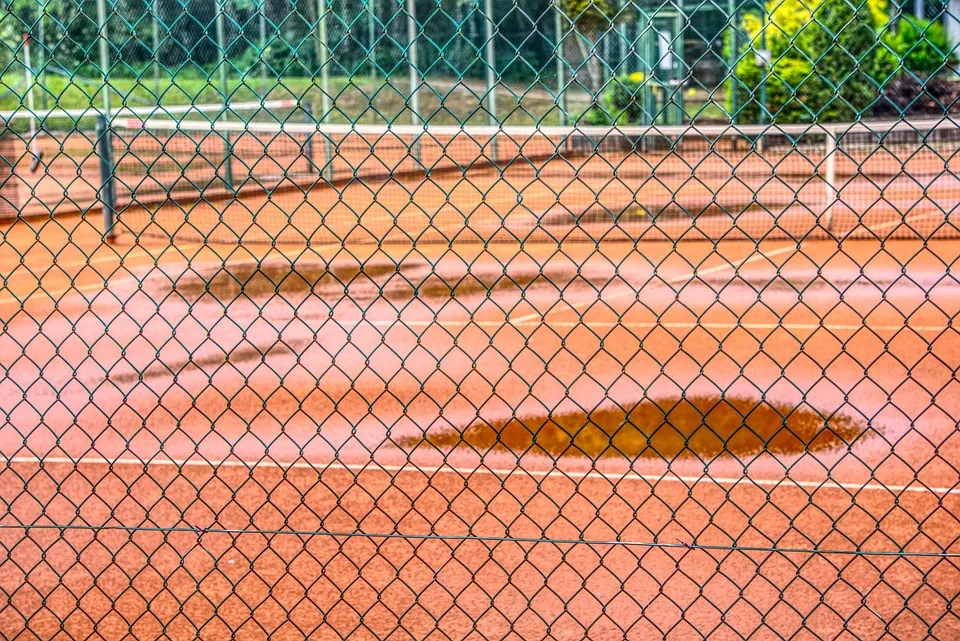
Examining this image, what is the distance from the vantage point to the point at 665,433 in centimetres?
783

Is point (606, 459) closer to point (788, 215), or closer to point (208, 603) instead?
point (208, 603)

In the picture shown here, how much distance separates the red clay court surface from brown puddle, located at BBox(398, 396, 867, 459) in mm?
165

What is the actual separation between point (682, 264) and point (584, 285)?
1661 millimetres

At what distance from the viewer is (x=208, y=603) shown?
5.28 metres

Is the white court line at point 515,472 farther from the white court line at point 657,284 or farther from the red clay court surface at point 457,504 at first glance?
the white court line at point 657,284

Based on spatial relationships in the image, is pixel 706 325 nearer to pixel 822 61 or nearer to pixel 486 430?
pixel 486 430

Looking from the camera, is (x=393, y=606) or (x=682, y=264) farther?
(x=682, y=264)

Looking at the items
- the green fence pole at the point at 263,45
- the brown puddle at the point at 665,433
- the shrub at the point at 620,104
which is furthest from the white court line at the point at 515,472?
the shrub at the point at 620,104

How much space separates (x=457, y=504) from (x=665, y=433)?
185 centimetres

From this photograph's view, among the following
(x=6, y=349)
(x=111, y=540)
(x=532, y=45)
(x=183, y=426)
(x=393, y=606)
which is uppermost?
(x=393, y=606)

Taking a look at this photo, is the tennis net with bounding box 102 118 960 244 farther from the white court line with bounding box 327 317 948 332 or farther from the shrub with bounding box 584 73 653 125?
the white court line with bounding box 327 317 948 332

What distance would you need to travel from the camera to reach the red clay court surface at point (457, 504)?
5.09 metres

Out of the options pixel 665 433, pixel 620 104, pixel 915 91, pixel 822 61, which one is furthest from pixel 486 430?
pixel 915 91

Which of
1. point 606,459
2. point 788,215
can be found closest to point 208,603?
point 606,459
